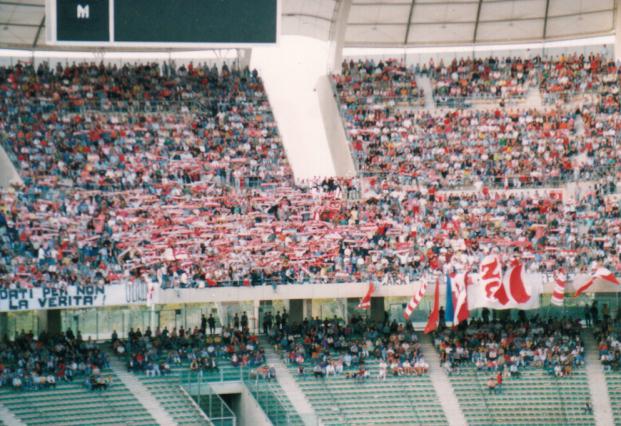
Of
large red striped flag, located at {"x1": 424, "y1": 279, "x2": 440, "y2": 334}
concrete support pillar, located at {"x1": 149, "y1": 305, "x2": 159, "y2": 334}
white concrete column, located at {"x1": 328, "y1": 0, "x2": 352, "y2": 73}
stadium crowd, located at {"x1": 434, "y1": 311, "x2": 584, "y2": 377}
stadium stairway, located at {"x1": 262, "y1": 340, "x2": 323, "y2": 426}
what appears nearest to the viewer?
stadium stairway, located at {"x1": 262, "y1": 340, "x2": 323, "y2": 426}

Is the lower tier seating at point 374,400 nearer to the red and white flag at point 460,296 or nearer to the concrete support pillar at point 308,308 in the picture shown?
the red and white flag at point 460,296

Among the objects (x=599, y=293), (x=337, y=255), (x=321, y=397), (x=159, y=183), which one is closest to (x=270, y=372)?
(x=321, y=397)

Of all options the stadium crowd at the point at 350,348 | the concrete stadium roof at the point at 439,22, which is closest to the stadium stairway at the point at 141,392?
the stadium crowd at the point at 350,348

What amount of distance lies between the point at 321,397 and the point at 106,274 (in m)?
7.91

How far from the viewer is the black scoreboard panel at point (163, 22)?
44219 millimetres

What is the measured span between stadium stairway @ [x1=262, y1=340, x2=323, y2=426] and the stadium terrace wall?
1.91 m

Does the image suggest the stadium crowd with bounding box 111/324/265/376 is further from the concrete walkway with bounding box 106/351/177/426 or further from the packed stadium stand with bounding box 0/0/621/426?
the concrete walkway with bounding box 106/351/177/426

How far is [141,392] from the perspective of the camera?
44.4m

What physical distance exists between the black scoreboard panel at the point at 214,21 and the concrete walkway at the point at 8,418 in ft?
41.0

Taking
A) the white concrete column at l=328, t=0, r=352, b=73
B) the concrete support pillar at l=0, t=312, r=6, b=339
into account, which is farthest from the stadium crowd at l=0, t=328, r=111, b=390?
the white concrete column at l=328, t=0, r=352, b=73

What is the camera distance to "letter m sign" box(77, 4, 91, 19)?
44062mm

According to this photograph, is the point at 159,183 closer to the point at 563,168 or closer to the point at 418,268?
the point at 418,268

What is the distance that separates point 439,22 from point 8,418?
26769mm

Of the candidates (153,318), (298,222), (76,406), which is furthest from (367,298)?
(76,406)
